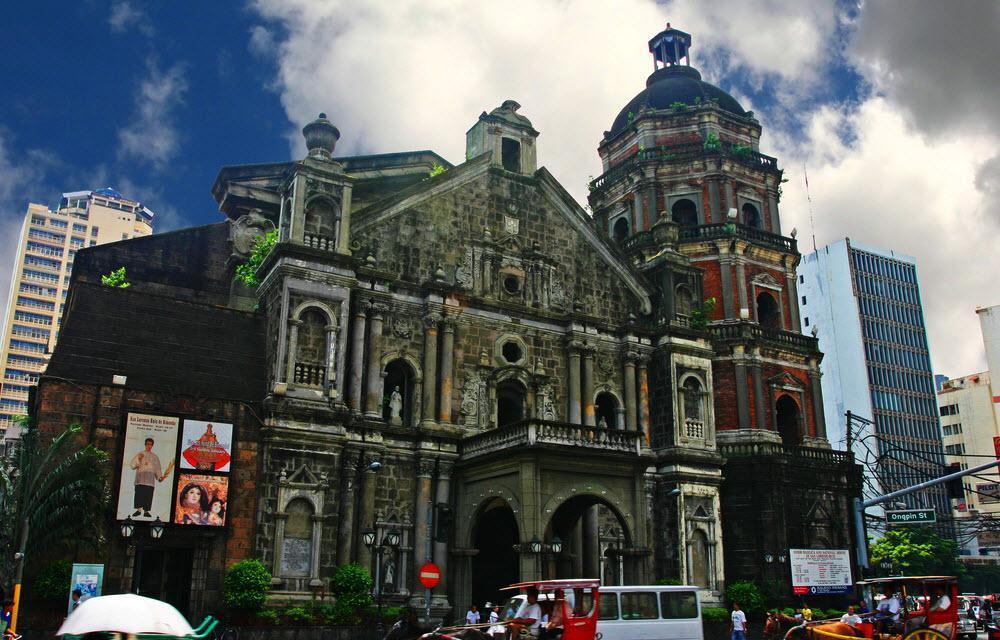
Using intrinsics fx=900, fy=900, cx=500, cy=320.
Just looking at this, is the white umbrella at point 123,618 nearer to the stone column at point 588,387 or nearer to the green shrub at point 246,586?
the green shrub at point 246,586

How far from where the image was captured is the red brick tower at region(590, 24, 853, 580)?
3422 cm

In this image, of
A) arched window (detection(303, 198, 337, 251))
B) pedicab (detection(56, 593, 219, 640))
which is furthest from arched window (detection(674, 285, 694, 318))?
pedicab (detection(56, 593, 219, 640))

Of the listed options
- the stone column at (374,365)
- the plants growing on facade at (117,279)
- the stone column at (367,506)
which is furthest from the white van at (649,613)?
the plants growing on facade at (117,279)

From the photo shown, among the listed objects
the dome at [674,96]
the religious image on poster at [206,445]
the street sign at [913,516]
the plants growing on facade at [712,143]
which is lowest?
the street sign at [913,516]

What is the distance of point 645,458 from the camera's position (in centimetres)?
2727

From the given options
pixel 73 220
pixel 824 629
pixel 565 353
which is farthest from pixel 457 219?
pixel 73 220

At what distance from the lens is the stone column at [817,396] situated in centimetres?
3819

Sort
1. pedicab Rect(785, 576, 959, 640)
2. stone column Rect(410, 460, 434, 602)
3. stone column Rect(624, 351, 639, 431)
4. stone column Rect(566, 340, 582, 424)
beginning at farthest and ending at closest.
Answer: stone column Rect(624, 351, 639, 431), stone column Rect(566, 340, 582, 424), stone column Rect(410, 460, 434, 602), pedicab Rect(785, 576, 959, 640)

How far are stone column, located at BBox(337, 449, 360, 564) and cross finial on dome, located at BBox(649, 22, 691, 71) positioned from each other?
96.3 ft

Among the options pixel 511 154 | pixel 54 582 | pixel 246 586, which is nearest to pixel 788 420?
pixel 511 154

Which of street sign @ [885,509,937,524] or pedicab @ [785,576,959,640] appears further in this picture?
street sign @ [885,509,937,524]

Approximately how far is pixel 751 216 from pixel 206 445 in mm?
26892

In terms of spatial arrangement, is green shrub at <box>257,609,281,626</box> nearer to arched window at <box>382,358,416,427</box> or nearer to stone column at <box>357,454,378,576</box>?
stone column at <box>357,454,378,576</box>

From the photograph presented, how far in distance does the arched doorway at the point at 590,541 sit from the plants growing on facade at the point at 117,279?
17086 millimetres
